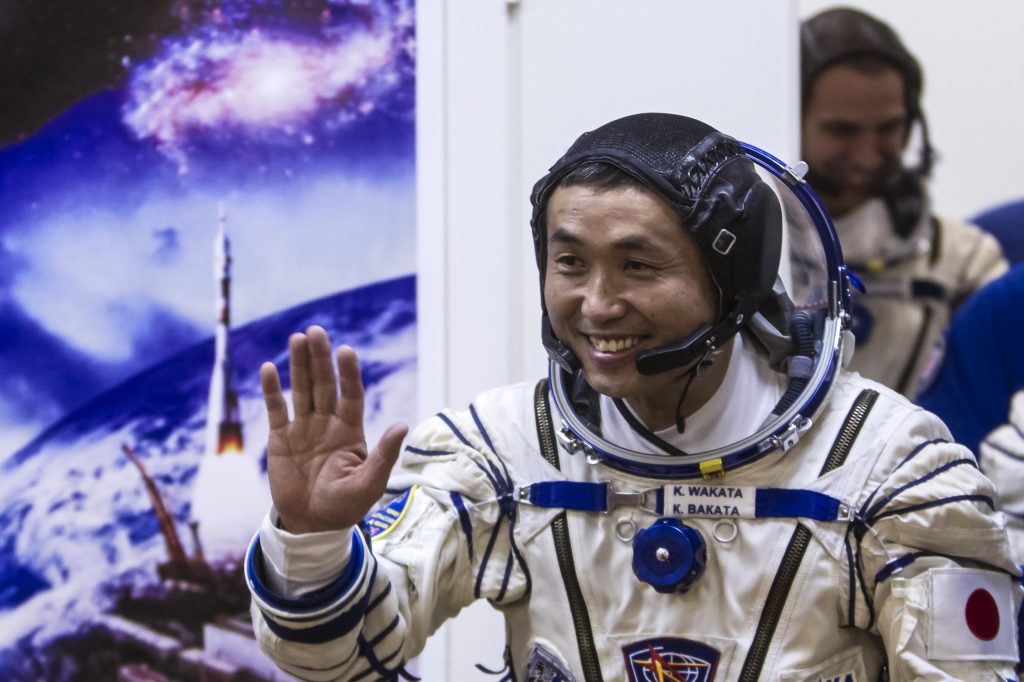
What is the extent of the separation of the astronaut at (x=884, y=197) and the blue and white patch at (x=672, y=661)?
1.08 metres

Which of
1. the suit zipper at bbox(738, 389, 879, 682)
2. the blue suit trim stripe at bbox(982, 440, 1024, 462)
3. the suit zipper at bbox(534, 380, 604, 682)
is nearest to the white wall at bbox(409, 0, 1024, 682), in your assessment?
the blue suit trim stripe at bbox(982, 440, 1024, 462)

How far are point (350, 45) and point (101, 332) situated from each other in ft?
2.43

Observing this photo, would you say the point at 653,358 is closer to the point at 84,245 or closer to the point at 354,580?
the point at 354,580

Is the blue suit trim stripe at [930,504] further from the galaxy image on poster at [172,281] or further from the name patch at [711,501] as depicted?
the galaxy image on poster at [172,281]

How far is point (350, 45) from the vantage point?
246 centimetres

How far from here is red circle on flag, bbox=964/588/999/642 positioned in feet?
4.91

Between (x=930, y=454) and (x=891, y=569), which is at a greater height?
(x=930, y=454)

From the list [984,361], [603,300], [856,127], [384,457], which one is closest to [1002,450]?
[984,361]

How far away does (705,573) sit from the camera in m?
1.61

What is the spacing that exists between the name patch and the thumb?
403mm

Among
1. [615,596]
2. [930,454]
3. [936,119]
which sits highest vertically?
[936,119]

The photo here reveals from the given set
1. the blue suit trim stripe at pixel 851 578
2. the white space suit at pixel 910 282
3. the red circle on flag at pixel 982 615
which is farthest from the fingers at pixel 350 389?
the white space suit at pixel 910 282

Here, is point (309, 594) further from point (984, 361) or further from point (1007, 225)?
point (1007, 225)

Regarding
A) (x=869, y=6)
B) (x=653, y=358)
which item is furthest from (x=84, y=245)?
(x=869, y=6)
